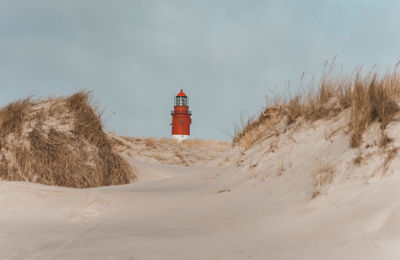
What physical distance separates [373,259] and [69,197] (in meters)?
3.51

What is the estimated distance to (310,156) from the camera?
13.9ft

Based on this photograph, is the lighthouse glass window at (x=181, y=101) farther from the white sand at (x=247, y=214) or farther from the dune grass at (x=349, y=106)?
the white sand at (x=247, y=214)

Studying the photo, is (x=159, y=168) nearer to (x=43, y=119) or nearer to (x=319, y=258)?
(x=43, y=119)

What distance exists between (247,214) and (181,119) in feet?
85.6

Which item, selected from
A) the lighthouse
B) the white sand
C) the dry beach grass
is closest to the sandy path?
the white sand

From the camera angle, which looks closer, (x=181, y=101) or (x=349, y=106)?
(x=349, y=106)

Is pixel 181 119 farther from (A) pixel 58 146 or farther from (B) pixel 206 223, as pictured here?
(B) pixel 206 223

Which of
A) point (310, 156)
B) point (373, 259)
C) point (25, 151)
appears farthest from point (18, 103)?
point (373, 259)

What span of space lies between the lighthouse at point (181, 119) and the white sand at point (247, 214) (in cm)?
2434

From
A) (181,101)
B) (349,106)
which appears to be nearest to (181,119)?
(181,101)

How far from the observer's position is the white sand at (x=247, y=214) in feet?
8.46

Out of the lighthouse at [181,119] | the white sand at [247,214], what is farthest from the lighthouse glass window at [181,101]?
the white sand at [247,214]

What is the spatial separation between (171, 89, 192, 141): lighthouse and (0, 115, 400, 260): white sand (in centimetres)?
2434

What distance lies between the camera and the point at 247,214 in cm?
358
